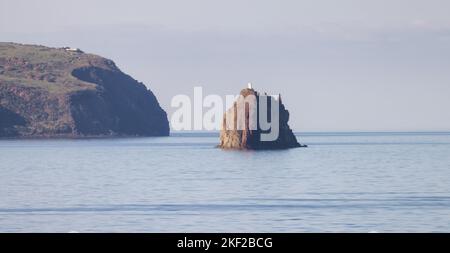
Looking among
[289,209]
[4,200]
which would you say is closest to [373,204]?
[289,209]

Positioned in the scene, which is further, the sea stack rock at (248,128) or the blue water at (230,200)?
the sea stack rock at (248,128)

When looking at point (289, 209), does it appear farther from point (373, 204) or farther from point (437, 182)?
point (437, 182)

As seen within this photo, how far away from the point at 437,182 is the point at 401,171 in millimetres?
21010

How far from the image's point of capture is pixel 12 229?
39.5 meters

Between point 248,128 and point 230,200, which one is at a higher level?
point 248,128

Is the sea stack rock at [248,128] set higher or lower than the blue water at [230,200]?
higher

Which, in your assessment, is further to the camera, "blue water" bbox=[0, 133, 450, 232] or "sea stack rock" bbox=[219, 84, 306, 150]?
"sea stack rock" bbox=[219, 84, 306, 150]

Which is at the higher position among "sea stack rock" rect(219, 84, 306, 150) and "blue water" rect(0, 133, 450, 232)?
"sea stack rock" rect(219, 84, 306, 150)

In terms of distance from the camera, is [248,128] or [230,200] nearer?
Result: [230,200]
